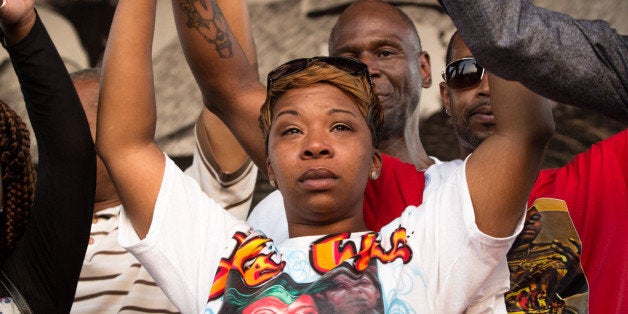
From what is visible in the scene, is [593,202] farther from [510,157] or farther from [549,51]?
[549,51]

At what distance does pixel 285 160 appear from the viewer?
230cm

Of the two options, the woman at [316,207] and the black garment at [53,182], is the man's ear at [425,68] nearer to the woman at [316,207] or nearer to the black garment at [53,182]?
the woman at [316,207]

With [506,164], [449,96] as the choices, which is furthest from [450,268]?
[449,96]

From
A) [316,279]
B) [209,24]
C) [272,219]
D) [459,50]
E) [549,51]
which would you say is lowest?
[316,279]

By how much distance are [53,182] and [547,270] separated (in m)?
1.13

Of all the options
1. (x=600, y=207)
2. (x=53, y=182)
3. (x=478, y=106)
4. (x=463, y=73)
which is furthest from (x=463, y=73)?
(x=53, y=182)

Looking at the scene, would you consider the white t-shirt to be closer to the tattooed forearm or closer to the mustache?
the tattooed forearm

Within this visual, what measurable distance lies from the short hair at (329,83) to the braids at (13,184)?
58 centimetres

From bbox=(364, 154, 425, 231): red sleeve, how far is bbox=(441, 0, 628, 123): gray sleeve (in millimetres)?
910

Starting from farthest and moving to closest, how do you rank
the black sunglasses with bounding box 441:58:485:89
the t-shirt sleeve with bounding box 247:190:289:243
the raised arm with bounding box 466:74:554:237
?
1. the black sunglasses with bounding box 441:58:485:89
2. the t-shirt sleeve with bounding box 247:190:289:243
3. the raised arm with bounding box 466:74:554:237

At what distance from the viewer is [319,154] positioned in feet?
7.37

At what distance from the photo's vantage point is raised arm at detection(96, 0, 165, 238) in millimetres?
2244

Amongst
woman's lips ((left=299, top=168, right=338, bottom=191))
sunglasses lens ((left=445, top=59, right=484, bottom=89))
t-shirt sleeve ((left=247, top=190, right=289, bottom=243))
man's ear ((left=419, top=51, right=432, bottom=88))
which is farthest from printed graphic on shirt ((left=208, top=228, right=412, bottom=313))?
man's ear ((left=419, top=51, right=432, bottom=88))

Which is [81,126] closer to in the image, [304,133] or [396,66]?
[304,133]
